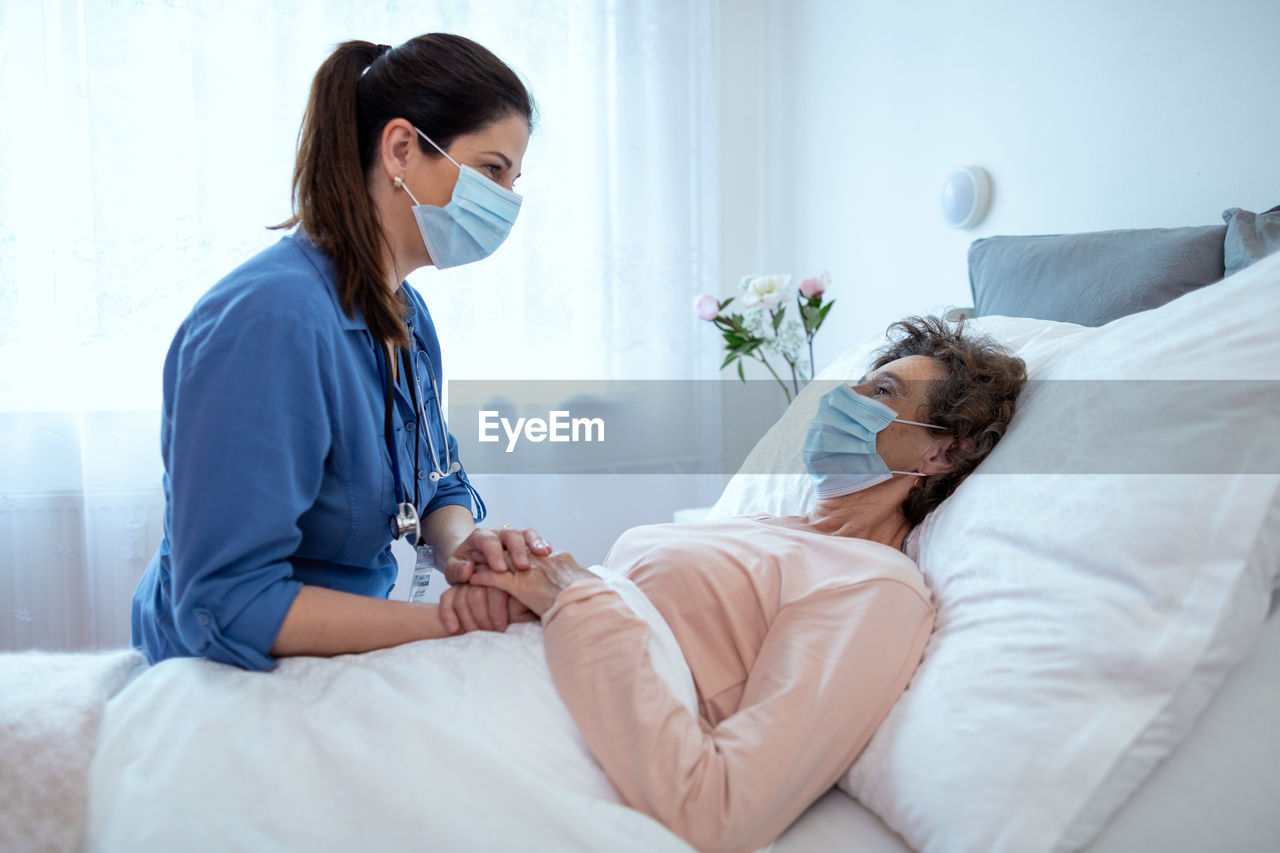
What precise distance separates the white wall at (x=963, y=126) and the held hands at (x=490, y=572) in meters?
1.29

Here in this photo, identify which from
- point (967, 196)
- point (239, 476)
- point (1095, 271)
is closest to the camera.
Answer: point (239, 476)

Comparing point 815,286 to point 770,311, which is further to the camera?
point 770,311

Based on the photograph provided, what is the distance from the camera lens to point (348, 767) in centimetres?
73

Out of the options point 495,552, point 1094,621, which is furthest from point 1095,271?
point 495,552

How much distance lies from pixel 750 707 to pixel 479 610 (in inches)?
13.9

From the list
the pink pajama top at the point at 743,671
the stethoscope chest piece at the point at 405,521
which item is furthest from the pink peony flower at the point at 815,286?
the stethoscope chest piece at the point at 405,521

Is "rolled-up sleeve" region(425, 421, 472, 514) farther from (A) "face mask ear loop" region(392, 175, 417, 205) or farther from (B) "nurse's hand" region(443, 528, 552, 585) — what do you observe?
(A) "face mask ear loop" region(392, 175, 417, 205)

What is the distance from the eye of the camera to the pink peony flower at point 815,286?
6.88 feet

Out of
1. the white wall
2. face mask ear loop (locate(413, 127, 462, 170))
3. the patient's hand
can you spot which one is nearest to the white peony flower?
the white wall

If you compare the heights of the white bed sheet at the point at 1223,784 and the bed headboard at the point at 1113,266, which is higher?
the bed headboard at the point at 1113,266

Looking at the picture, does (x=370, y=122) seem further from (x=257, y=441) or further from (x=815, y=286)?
(x=815, y=286)

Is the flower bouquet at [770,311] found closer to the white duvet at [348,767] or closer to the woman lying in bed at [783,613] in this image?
the woman lying in bed at [783,613]

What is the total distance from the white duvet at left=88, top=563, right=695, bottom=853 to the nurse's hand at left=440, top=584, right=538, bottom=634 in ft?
0.37

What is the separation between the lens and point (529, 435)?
8.68 feet
